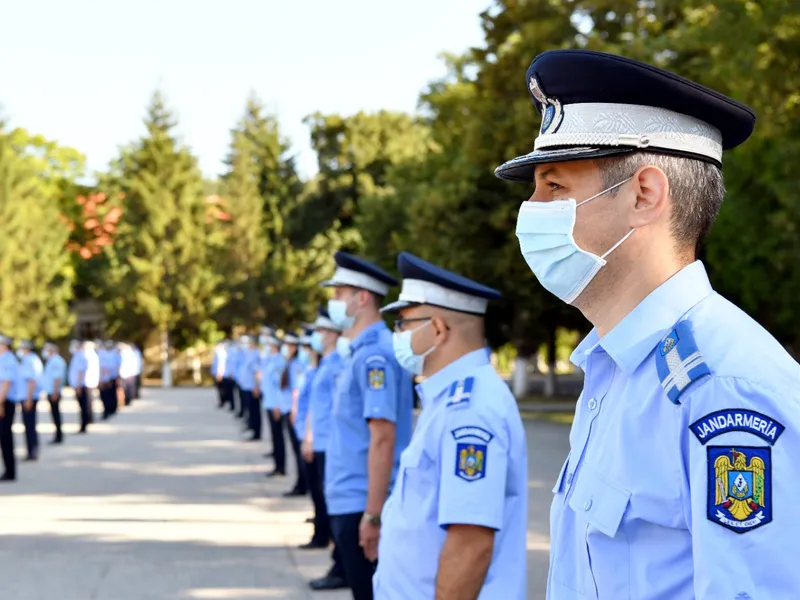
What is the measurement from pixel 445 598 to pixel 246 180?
65386 mm

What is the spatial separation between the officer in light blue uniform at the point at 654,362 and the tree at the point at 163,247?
61.8 metres

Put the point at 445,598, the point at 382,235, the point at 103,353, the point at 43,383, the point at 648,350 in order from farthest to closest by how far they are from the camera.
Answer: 1. the point at 382,235
2. the point at 103,353
3. the point at 43,383
4. the point at 445,598
5. the point at 648,350

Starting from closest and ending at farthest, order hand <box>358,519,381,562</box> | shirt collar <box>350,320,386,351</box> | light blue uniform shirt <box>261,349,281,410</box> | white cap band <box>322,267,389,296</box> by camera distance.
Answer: hand <box>358,519,381,562</box> < shirt collar <box>350,320,386,351</box> < white cap band <box>322,267,389,296</box> < light blue uniform shirt <box>261,349,281,410</box>

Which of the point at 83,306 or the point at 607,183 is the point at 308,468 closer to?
the point at 607,183

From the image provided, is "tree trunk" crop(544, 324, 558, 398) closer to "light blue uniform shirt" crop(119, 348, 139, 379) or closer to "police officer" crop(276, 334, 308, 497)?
"light blue uniform shirt" crop(119, 348, 139, 379)

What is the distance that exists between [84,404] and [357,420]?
22.0m

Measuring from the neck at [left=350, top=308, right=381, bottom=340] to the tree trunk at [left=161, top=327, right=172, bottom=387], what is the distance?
2134 inches

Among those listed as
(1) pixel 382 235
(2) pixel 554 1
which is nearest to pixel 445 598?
(2) pixel 554 1

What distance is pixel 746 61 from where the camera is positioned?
19500 millimetres

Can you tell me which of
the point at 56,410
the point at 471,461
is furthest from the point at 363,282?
the point at 56,410

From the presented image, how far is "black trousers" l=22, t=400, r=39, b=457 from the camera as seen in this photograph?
63.0 ft

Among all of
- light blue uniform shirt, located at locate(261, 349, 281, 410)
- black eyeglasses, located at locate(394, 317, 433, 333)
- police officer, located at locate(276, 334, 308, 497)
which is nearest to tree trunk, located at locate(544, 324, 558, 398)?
light blue uniform shirt, located at locate(261, 349, 281, 410)

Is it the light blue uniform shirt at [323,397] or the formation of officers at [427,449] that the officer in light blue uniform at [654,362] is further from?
the light blue uniform shirt at [323,397]

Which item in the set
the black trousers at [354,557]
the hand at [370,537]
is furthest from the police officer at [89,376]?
the hand at [370,537]
